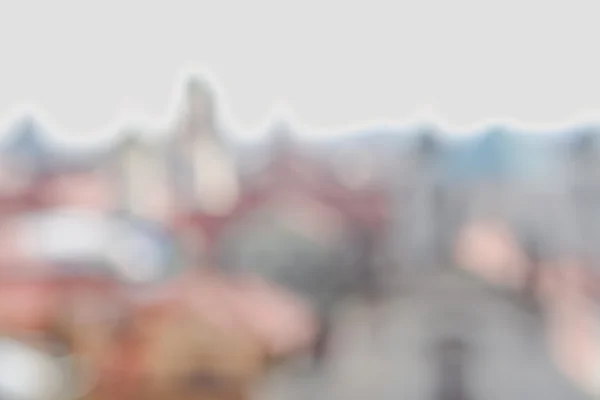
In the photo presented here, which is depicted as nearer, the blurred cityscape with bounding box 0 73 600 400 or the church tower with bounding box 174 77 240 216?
the blurred cityscape with bounding box 0 73 600 400

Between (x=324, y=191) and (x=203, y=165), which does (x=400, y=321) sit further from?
(x=203, y=165)

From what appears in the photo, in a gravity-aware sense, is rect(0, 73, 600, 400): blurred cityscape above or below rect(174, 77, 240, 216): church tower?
below

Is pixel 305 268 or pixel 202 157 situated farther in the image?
pixel 202 157

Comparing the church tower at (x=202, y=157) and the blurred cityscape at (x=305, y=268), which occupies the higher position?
the church tower at (x=202, y=157)

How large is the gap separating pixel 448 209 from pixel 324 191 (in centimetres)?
33

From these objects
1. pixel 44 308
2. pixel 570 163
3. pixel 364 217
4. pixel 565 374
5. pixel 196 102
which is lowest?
pixel 565 374

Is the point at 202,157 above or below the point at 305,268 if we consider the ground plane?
above

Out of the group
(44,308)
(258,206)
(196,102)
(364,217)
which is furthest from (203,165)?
(44,308)

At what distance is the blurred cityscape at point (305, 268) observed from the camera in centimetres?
134

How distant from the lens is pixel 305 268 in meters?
1.70

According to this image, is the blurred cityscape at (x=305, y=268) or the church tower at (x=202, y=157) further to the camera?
the church tower at (x=202, y=157)

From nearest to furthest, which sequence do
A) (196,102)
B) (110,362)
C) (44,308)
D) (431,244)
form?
(110,362) < (44,308) < (431,244) < (196,102)

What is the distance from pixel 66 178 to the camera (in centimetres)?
225

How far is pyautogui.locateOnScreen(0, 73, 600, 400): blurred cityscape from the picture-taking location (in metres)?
1.34
